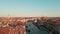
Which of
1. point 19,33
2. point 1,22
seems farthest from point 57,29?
point 1,22

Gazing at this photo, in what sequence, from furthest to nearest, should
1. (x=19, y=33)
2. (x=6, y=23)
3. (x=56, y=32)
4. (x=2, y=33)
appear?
1. (x=6, y=23)
2. (x=56, y=32)
3. (x=19, y=33)
4. (x=2, y=33)

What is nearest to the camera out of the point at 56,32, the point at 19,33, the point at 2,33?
the point at 2,33

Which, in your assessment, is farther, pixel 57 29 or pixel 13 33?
pixel 57 29

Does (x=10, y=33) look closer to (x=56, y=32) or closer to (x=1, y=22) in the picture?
(x=56, y=32)

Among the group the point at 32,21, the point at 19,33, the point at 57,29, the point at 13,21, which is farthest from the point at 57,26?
the point at 32,21

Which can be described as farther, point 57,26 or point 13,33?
point 57,26

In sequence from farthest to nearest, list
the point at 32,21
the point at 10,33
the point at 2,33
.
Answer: the point at 32,21 < the point at 10,33 < the point at 2,33

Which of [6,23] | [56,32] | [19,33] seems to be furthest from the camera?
[6,23]

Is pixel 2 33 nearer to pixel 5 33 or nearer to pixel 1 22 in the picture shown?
pixel 5 33

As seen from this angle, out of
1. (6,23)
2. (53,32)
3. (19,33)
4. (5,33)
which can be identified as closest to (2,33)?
(5,33)
